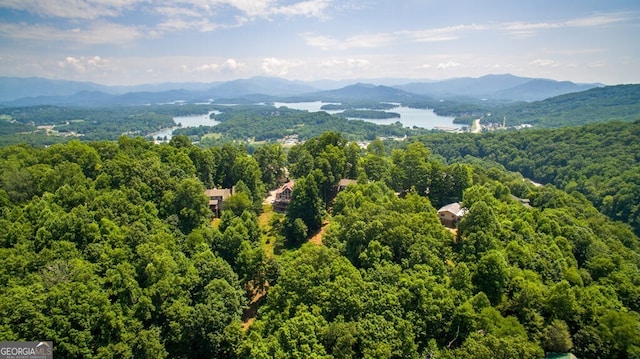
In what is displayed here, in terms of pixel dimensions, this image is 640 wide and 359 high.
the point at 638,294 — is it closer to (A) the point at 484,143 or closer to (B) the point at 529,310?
(B) the point at 529,310

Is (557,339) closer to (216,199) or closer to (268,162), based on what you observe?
(216,199)

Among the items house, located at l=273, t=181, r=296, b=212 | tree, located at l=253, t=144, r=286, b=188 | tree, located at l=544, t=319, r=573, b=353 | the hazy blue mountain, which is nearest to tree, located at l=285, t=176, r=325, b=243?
house, located at l=273, t=181, r=296, b=212

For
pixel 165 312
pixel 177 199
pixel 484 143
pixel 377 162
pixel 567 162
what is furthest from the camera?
pixel 484 143

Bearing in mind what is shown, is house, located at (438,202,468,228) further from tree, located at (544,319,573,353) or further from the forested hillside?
the forested hillside

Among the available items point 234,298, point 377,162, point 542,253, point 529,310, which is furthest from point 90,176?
point 542,253

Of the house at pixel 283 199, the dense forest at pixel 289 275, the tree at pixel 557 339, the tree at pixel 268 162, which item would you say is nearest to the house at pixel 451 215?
the dense forest at pixel 289 275

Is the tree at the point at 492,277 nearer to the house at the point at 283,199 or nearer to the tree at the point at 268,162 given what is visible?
the house at the point at 283,199

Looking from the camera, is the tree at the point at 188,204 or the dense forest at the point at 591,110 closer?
the tree at the point at 188,204
